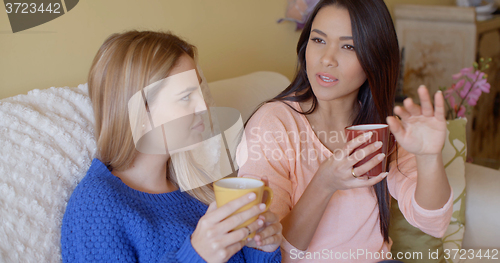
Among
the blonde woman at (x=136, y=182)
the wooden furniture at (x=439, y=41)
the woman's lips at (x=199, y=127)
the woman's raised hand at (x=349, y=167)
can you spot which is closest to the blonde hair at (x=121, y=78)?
the blonde woman at (x=136, y=182)

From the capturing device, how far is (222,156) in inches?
52.7

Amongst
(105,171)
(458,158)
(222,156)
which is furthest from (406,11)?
(105,171)

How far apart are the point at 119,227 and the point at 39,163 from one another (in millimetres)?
237

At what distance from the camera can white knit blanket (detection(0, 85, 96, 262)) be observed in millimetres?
795

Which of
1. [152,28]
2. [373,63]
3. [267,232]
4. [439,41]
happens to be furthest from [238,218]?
[439,41]

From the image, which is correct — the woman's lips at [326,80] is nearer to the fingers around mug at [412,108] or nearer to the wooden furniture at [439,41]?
the fingers around mug at [412,108]

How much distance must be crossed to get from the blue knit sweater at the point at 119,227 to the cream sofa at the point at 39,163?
0.04 metres

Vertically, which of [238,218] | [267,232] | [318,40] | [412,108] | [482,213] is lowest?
[482,213]

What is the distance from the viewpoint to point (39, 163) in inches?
34.7

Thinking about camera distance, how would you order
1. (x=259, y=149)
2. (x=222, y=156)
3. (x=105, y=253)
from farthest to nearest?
(x=222, y=156)
(x=259, y=149)
(x=105, y=253)

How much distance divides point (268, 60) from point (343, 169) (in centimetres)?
124

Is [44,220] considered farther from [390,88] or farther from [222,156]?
[390,88]

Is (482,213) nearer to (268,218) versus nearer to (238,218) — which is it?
(268,218)

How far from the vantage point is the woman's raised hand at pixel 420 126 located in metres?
0.74
